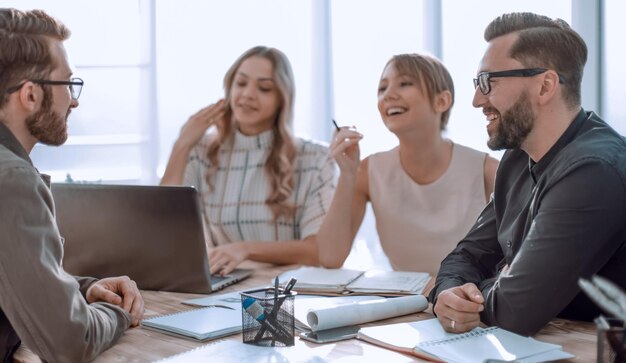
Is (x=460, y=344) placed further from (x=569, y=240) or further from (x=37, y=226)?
(x=37, y=226)

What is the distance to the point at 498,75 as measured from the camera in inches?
71.6

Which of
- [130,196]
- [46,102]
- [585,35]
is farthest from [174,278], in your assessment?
[585,35]

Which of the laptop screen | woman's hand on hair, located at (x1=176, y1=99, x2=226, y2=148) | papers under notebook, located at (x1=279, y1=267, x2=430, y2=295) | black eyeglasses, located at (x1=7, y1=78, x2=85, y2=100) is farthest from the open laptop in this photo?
woman's hand on hair, located at (x1=176, y1=99, x2=226, y2=148)

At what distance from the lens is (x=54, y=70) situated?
1.61 m

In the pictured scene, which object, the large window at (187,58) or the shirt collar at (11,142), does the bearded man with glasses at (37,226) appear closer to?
the shirt collar at (11,142)

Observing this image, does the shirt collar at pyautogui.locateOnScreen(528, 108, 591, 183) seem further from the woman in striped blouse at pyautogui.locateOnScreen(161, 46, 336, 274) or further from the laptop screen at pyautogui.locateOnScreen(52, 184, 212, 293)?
the woman in striped blouse at pyautogui.locateOnScreen(161, 46, 336, 274)

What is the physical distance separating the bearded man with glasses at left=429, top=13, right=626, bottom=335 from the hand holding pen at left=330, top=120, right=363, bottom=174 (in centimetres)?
66

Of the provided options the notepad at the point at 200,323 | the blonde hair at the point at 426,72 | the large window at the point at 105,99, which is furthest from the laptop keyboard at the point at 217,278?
the large window at the point at 105,99

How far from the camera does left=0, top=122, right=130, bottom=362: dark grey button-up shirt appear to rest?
4.34 feet

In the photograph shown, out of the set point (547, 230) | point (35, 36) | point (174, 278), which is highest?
point (35, 36)

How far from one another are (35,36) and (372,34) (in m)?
3.57

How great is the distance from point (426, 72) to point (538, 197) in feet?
3.33

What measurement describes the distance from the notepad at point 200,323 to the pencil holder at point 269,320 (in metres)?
0.08

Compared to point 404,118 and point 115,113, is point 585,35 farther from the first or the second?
point 115,113
